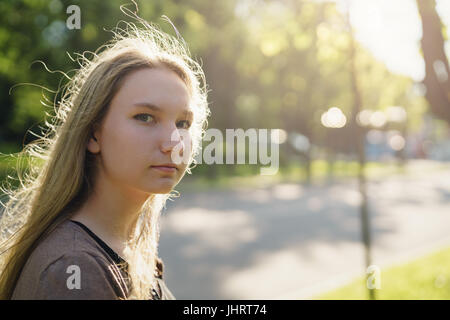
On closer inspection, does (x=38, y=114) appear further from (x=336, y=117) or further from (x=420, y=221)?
(x=336, y=117)

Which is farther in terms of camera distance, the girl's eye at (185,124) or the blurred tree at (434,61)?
the blurred tree at (434,61)

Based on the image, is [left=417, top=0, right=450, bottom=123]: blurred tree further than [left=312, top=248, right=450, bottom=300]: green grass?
No

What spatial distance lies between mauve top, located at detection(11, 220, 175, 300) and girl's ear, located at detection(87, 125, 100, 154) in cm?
29

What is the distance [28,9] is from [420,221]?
1335 cm

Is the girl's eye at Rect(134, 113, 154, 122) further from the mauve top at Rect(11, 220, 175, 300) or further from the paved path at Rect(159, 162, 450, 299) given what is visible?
the paved path at Rect(159, 162, 450, 299)

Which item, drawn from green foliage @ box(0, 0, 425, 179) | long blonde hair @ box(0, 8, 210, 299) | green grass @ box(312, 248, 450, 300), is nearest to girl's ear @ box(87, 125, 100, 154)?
long blonde hair @ box(0, 8, 210, 299)

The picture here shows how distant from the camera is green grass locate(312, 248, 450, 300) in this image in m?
5.19

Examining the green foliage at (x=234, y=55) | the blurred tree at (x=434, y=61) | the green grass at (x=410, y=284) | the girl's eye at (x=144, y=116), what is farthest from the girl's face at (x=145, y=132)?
the green grass at (x=410, y=284)

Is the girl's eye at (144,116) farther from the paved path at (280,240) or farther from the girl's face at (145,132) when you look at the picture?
the paved path at (280,240)

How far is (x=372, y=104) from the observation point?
31438 millimetres

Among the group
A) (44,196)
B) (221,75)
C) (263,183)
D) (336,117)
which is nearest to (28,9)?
(221,75)

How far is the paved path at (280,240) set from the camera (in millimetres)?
6527

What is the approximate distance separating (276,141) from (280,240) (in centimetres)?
746

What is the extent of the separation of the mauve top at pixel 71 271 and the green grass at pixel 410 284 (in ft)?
14.4
